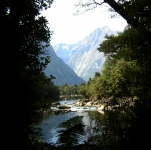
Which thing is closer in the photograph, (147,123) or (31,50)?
(147,123)

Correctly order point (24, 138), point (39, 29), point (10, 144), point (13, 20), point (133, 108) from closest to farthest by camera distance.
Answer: point (10, 144), point (13, 20), point (24, 138), point (133, 108), point (39, 29)

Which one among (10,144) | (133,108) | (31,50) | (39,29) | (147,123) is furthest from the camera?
(39,29)

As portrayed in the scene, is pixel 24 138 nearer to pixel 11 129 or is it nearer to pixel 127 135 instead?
pixel 11 129

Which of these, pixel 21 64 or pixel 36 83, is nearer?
pixel 21 64

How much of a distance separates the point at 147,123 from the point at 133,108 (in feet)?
2.33

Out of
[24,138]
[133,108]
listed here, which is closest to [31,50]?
[24,138]

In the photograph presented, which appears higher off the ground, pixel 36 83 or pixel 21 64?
pixel 21 64

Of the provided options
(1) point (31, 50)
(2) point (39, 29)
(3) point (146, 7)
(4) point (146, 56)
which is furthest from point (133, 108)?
(2) point (39, 29)

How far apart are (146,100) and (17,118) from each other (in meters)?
3.15

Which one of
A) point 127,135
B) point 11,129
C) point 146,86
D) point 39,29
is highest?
point 39,29

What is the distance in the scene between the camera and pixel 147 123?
521cm

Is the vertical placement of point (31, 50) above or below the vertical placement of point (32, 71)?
above

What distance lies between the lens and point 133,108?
231 inches

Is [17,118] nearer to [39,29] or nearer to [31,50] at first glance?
[31,50]
